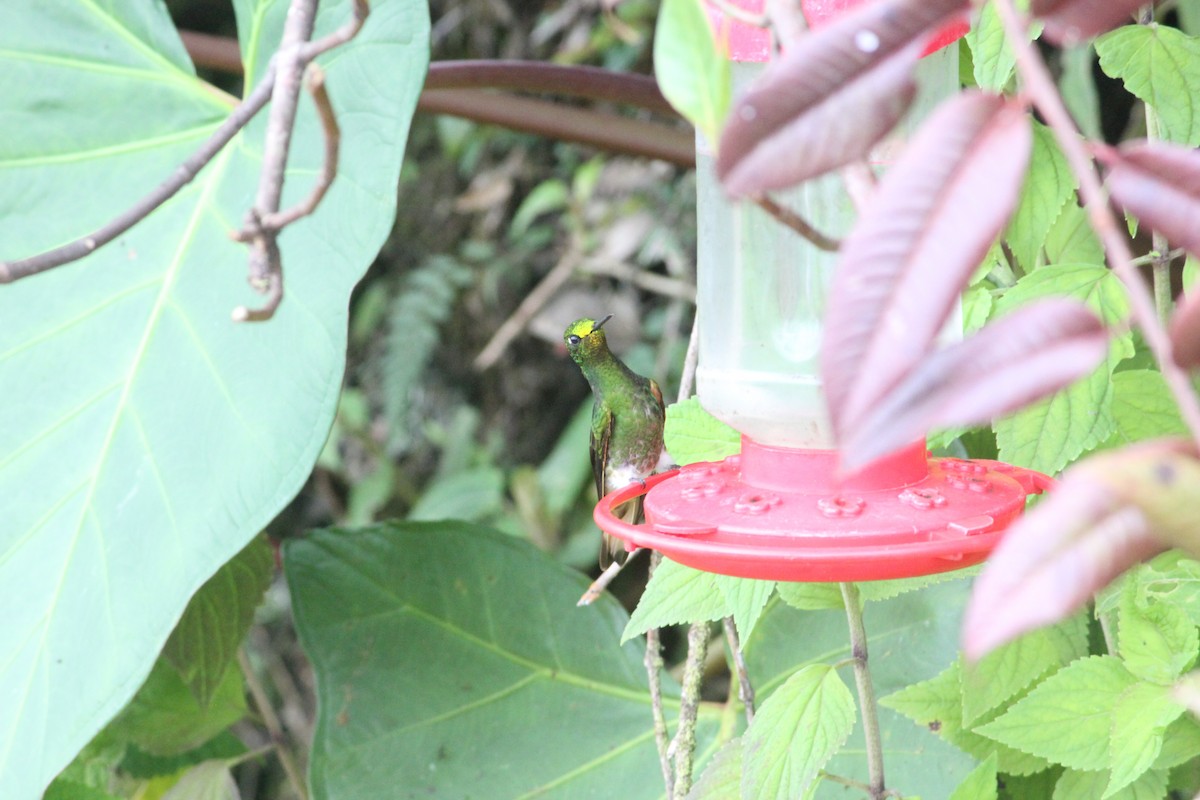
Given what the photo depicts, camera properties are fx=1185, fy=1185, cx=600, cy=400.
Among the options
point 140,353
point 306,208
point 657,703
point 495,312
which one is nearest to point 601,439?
point 657,703

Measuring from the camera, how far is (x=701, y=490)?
979 mm

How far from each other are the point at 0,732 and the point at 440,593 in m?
0.75

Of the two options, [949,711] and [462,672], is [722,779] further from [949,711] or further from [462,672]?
[462,672]

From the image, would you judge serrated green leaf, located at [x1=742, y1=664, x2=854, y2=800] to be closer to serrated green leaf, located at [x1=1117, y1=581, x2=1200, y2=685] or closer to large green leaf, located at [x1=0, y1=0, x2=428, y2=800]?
serrated green leaf, located at [x1=1117, y1=581, x2=1200, y2=685]

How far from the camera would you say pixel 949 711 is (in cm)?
117

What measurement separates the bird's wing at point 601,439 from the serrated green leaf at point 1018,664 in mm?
697

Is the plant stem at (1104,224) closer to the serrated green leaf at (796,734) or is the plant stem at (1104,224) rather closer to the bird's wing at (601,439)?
the serrated green leaf at (796,734)

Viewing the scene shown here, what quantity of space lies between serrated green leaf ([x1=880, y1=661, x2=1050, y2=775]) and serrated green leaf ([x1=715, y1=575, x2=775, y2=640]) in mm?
191

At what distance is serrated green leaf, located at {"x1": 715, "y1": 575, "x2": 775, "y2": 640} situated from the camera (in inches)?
42.4

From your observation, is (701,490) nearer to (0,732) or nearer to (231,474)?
(231,474)

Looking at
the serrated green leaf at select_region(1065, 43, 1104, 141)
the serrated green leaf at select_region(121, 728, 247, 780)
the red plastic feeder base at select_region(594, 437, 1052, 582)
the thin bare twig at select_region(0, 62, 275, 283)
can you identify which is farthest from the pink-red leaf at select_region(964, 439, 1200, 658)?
the serrated green leaf at select_region(121, 728, 247, 780)

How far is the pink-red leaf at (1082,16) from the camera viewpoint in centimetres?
45

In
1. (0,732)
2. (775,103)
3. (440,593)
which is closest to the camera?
(775,103)

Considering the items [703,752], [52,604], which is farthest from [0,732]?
[703,752]
